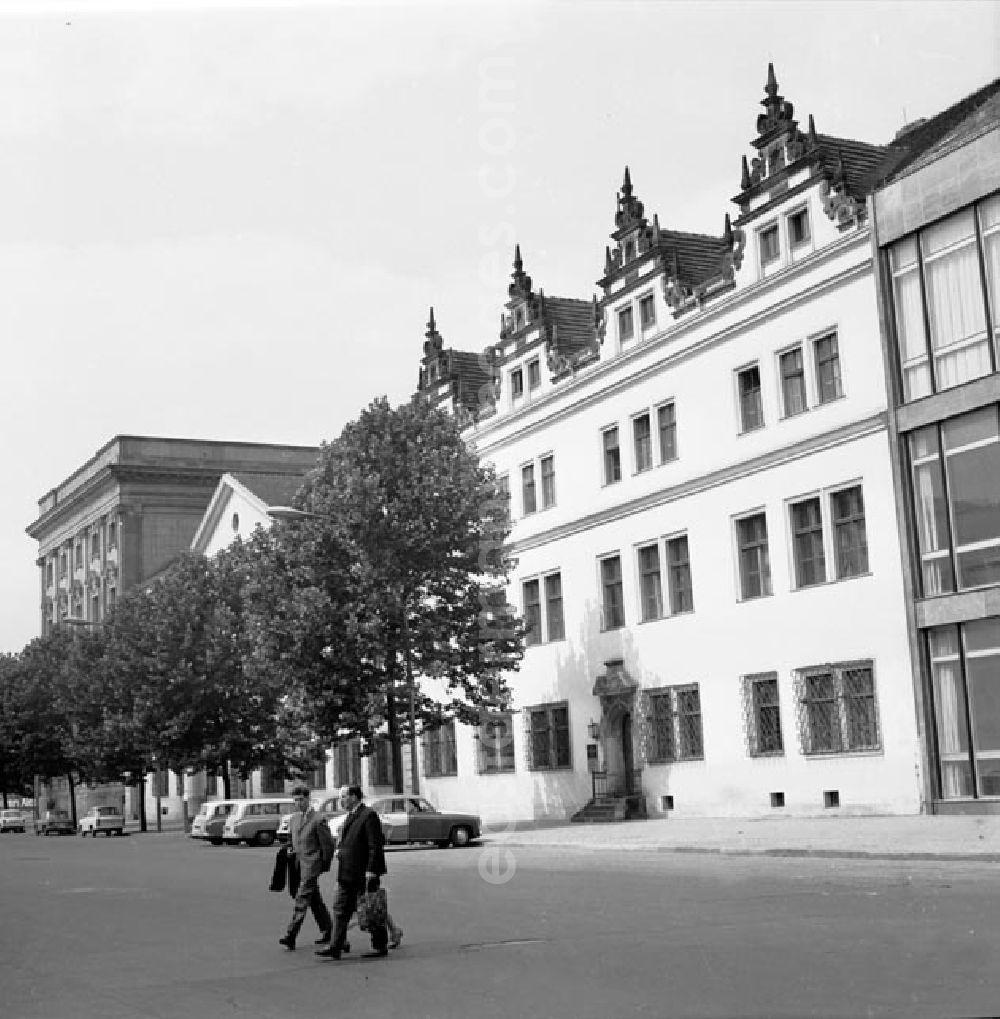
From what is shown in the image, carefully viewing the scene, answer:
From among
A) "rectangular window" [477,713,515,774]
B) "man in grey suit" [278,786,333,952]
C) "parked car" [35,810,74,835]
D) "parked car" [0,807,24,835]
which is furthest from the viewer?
"parked car" [0,807,24,835]

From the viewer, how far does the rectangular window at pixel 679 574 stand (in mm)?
39875

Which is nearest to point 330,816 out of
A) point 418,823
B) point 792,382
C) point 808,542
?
point 418,823

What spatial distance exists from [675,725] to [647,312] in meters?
11.2

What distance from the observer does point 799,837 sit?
27.7 meters

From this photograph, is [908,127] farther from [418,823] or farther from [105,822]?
[105,822]

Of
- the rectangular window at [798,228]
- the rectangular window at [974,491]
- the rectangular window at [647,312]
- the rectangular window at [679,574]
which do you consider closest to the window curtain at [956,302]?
the rectangular window at [974,491]

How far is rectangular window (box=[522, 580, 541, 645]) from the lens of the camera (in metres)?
46.7

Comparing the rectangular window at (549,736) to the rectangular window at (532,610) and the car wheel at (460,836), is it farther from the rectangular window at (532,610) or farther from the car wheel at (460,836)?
the car wheel at (460,836)

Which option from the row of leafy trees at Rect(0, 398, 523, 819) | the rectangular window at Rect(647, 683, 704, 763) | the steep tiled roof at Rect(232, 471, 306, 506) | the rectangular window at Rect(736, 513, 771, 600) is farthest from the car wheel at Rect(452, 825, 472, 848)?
the steep tiled roof at Rect(232, 471, 306, 506)

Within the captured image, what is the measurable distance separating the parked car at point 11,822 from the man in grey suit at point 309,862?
239 ft

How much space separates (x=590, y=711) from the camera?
43.4 metres

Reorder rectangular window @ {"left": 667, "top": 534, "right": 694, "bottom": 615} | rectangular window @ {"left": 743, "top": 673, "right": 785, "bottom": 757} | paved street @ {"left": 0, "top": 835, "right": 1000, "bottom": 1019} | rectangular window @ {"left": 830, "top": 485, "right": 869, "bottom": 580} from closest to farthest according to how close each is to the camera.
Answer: paved street @ {"left": 0, "top": 835, "right": 1000, "bottom": 1019}, rectangular window @ {"left": 830, "top": 485, "right": 869, "bottom": 580}, rectangular window @ {"left": 743, "top": 673, "right": 785, "bottom": 757}, rectangular window @ {"left": 667, "top": 534, "right": 694, "bottom": 615}

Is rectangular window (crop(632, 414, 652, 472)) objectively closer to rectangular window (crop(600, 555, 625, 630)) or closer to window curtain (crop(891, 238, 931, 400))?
rectangular window (crop(600, 555, 625, 630))

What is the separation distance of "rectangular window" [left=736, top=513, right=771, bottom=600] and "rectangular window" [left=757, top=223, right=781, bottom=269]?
20.2 ft
